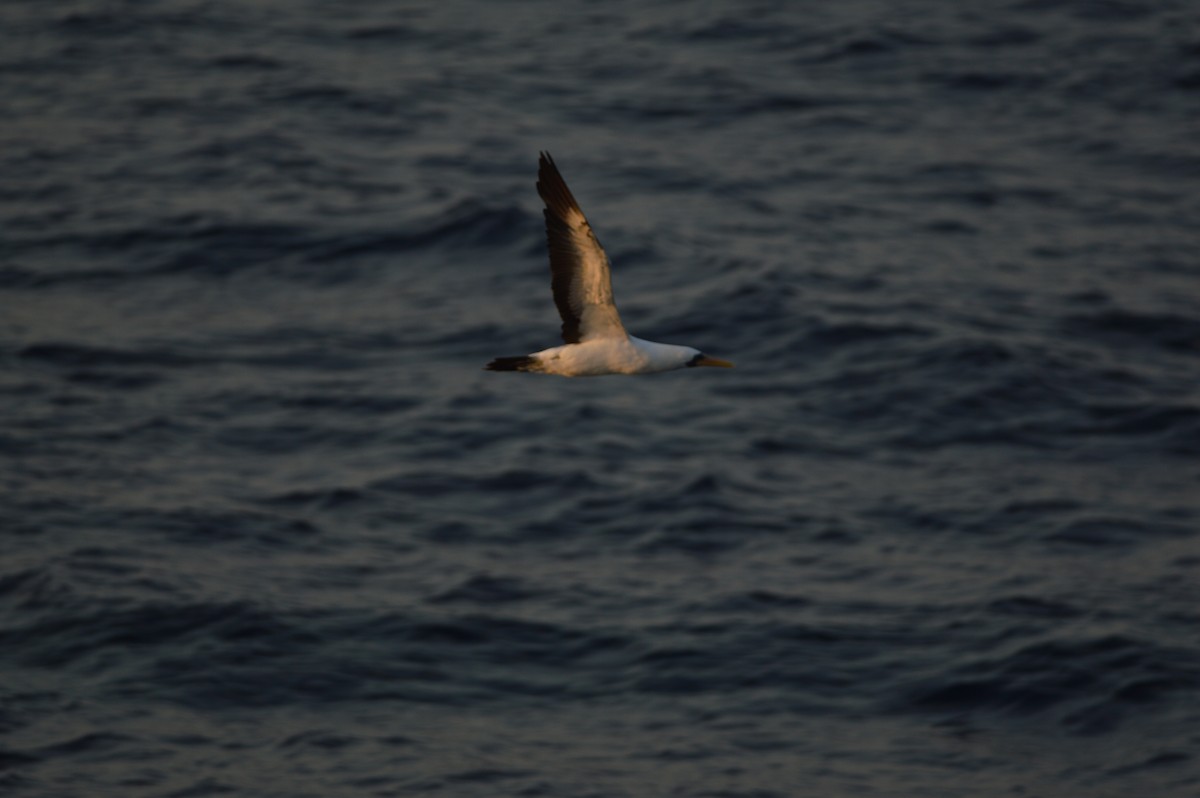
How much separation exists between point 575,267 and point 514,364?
3.01 feet

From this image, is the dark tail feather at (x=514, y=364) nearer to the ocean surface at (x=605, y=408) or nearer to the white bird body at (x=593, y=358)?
the white bird body at (x=593, y=358)

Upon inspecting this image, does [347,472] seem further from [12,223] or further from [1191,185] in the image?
[1191,185]

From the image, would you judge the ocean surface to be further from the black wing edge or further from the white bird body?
the black wing edge

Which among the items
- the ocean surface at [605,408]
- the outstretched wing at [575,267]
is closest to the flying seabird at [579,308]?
the outstretched wing at [575,267]

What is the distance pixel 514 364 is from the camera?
14.1 metres

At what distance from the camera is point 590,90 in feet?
111

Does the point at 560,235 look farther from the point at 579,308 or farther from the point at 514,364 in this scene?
the point at 514,364

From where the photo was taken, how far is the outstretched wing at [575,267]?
13.8 m

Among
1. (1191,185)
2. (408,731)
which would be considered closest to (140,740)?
(408,731)

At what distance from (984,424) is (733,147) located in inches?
345

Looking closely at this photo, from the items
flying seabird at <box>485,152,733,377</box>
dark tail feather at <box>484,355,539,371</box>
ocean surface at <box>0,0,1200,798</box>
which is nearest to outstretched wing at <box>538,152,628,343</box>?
flying seabird at <box>485,152,733,377</box>

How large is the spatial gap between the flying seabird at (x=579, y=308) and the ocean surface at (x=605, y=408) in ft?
22.6

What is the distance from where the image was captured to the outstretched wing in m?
13.8

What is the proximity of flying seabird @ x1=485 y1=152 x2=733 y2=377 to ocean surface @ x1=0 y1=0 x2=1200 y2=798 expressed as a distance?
22.6ft
